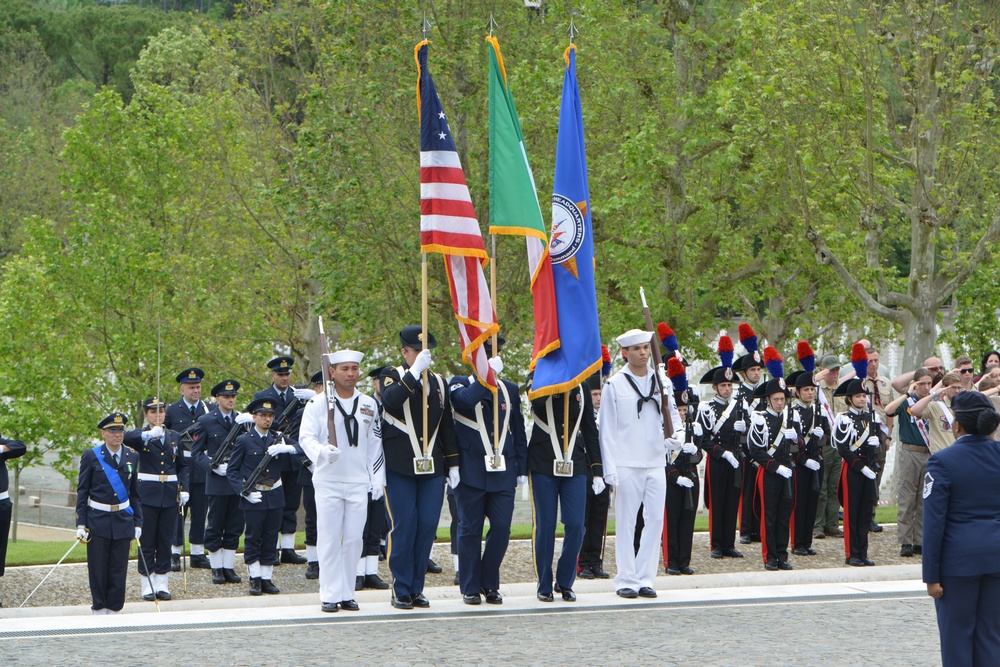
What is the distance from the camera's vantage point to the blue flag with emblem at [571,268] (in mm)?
10820

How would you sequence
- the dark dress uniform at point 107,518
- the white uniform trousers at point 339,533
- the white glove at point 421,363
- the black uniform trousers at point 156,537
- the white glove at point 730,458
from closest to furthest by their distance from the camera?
the white glove at point 421,363
the white uniform trousers at point 339,533
the dark dress uniform at point 107,518
the black uniform trousers at point 156,537
the white glove at point 730,458

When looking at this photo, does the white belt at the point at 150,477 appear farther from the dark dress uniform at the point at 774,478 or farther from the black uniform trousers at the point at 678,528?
the dark dress uniform at the point at 774,478

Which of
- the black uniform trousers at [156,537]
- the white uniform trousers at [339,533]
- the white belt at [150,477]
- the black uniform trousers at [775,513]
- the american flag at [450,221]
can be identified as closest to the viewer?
the white uniform trousers at [339,533]

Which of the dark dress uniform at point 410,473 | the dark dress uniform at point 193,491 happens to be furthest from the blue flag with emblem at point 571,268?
the dark dress uniform at point 193,491

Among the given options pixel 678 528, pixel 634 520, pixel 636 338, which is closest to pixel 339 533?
pixel 634 520

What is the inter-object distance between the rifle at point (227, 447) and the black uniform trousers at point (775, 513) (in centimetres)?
488

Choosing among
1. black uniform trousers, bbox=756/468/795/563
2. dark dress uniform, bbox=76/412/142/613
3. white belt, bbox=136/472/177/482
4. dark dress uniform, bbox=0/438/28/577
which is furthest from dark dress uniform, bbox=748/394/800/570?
dark dress uniform, bbox=0/438/28/577

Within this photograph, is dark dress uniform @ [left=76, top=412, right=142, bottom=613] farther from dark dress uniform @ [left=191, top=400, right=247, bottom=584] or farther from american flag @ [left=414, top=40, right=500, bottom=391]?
american flag @ [left=414, top=40, right=500, bottom=391]

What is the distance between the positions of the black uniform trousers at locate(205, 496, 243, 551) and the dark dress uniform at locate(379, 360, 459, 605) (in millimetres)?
2653

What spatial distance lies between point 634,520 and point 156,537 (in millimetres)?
4209

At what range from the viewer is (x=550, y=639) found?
8.95m

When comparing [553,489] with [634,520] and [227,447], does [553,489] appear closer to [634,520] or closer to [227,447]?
[634,520]

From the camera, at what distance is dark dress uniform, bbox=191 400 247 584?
1238 cm

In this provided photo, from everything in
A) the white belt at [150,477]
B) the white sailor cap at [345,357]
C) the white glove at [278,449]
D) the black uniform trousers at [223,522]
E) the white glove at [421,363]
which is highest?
the white sailor cap at [345,357]
